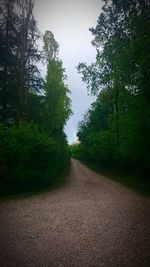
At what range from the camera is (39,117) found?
829 inches

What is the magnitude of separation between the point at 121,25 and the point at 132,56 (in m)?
5.84

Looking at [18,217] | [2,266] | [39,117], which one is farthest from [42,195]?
[39,117]

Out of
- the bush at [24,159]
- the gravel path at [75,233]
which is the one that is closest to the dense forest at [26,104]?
the bush at [24,159]

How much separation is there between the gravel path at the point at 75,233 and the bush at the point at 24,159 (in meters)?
1.83

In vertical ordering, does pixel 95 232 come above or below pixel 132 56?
below

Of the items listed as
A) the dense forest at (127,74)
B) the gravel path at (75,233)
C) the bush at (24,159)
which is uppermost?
the dense forest at (127,74)

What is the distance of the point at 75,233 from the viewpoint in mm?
6656

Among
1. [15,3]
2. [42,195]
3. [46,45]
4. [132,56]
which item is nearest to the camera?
[132,56]

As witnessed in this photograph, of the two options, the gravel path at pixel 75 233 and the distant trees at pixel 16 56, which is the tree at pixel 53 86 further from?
the gravel path at pixel 75 233

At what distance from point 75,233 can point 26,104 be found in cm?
1205

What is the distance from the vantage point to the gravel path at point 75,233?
5020 mm

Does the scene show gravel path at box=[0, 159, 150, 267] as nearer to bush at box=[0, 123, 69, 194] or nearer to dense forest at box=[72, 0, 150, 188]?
bush at box=[0, 123, 69, 194]

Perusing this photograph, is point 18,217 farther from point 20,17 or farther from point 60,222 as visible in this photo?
point 20,17

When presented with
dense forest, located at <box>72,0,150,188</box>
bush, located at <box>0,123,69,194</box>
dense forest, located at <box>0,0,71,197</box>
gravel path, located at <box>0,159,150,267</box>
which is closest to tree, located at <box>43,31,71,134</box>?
dense forest, located at <box>0,0,71,197</box>
